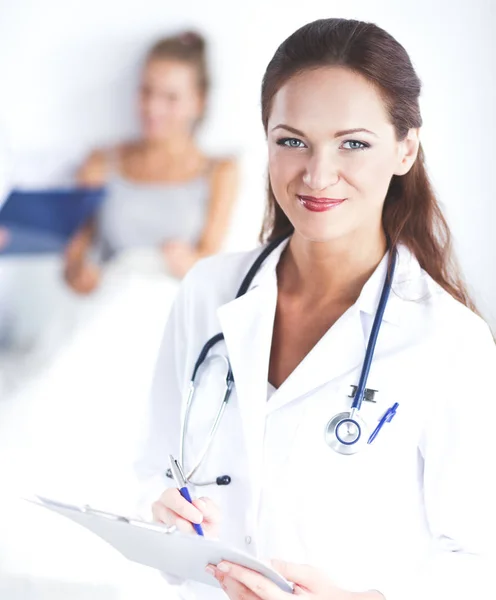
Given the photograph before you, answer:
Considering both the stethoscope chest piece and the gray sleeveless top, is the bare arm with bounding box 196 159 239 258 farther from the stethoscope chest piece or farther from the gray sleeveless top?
the stethoscope chest piece

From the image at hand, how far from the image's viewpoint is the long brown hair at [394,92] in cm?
114

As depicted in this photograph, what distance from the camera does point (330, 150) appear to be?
44.7 inches

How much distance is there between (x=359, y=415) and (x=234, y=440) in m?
0.20

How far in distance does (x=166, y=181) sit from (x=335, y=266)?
6.55 feet

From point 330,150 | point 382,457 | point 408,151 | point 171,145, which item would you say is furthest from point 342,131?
point 171,145

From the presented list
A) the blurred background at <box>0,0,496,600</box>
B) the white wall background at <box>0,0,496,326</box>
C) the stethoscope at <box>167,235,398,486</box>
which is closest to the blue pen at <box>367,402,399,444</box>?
the stethoscope at <box>167,235,398,486</box>

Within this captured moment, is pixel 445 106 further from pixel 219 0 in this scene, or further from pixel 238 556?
pixel 238 556

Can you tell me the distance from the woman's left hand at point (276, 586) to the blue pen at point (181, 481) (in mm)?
94

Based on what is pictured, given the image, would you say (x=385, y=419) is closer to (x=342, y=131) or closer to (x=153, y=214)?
(x=342, y=131)

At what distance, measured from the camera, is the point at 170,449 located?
1438 millimetres

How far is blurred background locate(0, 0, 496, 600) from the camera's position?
112 inches

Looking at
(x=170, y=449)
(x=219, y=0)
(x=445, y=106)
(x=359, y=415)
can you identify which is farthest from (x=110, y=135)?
(x=359, y=415)

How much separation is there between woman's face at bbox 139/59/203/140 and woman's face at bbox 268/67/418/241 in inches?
80.5

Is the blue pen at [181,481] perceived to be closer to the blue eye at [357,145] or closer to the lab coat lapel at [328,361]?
the lab coat lapel at [328,361]
